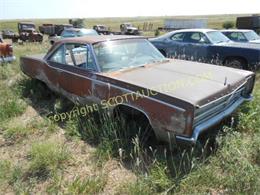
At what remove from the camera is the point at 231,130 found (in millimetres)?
4035

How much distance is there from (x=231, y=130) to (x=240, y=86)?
65 centimetres

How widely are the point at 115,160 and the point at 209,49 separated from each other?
6114 mm

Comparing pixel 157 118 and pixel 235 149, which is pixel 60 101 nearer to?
pixel 157 118

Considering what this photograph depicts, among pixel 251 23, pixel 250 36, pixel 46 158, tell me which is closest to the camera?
pixel 46 158

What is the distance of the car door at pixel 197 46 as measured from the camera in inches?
348

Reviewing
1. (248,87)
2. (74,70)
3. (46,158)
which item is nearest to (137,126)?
(46,158)

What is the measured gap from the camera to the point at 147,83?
12.1 ft

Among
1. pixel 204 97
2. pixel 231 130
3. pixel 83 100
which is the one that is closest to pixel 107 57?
pixel 83 100

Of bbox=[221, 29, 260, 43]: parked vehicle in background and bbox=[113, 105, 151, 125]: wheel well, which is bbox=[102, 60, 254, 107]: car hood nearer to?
bbox=[113, 105, 151, 125]: wheel well

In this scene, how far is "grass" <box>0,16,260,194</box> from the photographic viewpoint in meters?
3.12

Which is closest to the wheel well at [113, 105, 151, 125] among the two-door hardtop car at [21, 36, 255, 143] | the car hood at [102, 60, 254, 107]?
the two-door hardtop car at [21, 36, 255, 143]

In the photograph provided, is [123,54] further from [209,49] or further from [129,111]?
[209,49]

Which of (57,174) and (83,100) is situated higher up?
(83,100)

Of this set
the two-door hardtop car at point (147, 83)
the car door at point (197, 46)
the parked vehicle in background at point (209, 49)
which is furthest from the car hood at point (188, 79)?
the car door at point (197, 46)
